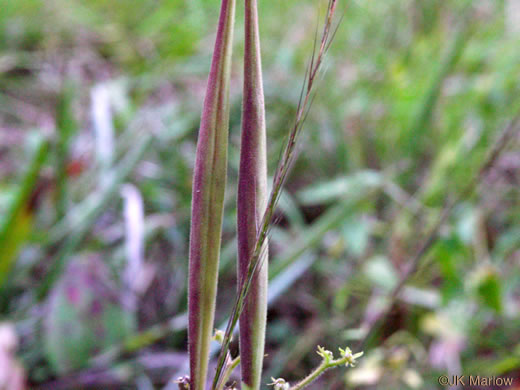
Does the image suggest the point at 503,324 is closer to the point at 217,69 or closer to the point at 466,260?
the point at 466,260

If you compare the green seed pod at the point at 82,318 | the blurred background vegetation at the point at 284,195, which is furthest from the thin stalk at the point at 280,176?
the green seed pod at the point at 82,318

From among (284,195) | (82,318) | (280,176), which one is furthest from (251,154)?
(284,195)

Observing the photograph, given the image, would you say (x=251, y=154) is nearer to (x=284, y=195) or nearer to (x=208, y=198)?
(x=208, y=198)

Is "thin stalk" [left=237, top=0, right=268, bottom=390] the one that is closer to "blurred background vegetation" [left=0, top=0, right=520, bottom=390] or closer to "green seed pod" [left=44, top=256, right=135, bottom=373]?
"blurred background vegetation" [left=0, top=0, right=520, bottom=390]

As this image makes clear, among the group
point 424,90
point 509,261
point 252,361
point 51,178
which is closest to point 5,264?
point 51,178

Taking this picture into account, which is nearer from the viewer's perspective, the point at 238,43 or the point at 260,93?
the point at 260,93

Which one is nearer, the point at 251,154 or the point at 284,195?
the point at 251,154

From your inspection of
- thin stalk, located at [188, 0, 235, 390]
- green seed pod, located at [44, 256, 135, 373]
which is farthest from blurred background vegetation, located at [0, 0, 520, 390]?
thin stalk, located at [188, 0, 235, 390]
